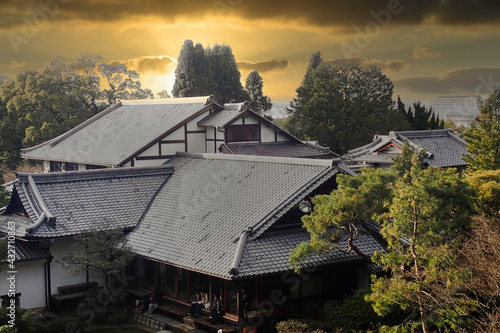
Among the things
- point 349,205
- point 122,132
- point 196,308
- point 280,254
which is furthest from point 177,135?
point 349,205

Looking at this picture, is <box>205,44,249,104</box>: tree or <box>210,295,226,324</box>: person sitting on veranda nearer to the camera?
<box>210,295,226,324</box>: person sitting on veranda

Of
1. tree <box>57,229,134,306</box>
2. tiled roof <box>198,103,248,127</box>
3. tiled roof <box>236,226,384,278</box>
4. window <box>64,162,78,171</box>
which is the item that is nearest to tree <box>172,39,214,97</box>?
window <box>64,162,78,171</box>

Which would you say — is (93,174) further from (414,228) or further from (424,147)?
(424,147)

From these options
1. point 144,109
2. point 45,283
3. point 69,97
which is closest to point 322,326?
point 45,283

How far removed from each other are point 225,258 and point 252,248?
848 mm

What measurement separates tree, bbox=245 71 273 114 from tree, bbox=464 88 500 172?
3792 centimetres

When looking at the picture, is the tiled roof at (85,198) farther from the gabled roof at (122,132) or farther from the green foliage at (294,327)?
the green foliage at (294,327)

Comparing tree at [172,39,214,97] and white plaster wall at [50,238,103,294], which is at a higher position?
tree at [172,39,214,97]

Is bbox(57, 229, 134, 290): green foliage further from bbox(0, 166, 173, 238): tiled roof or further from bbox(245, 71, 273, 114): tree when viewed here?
bbox(245, 71, 273, 114): tree

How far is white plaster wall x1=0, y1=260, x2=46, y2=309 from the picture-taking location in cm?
1836

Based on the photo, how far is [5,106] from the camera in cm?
4662

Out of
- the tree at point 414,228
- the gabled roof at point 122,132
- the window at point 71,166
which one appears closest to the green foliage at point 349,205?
the tree at point 414,228

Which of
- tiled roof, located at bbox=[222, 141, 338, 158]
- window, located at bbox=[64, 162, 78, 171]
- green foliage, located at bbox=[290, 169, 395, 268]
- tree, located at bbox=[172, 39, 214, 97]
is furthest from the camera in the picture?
tree, located at bbox=[172, 39, 214, 97]

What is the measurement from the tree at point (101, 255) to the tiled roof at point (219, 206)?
0.75m
